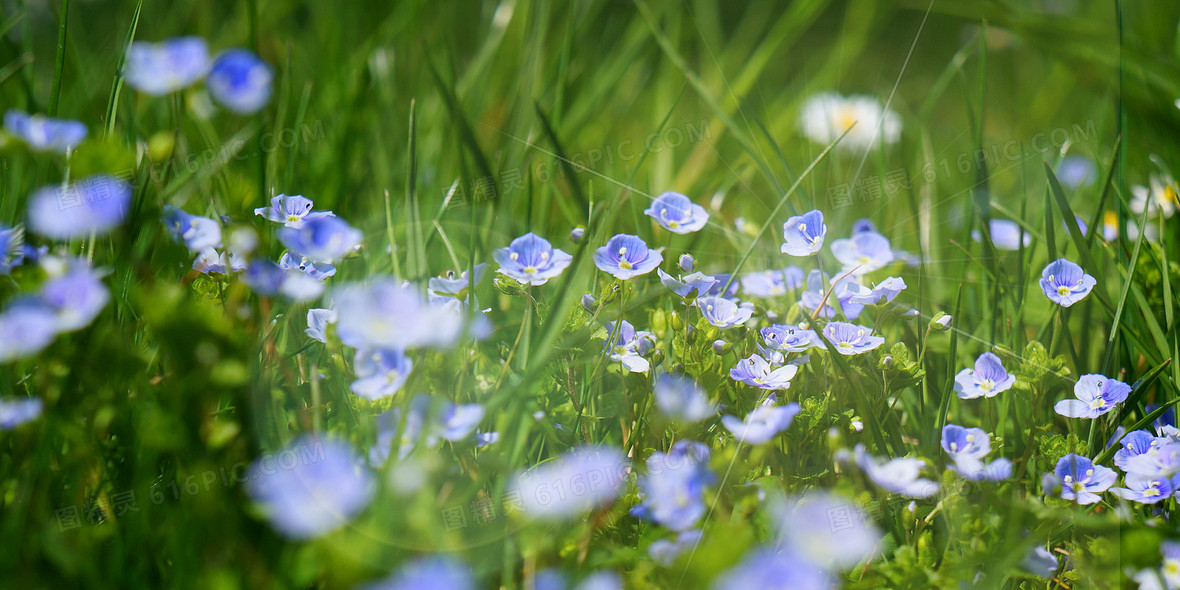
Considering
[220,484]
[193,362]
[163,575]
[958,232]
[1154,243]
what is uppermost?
[1154,243]

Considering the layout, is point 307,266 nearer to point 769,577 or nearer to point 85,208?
point 85,208

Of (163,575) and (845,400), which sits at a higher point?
(845,400)

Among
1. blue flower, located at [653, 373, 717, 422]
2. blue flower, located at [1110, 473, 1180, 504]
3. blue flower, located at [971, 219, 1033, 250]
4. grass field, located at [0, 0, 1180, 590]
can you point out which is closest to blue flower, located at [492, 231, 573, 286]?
grass field, located at [0, 0, 1180, 590]

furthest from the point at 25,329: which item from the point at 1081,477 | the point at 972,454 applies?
the point at 1081,477

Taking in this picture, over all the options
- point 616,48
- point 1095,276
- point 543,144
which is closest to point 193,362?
point 543,144

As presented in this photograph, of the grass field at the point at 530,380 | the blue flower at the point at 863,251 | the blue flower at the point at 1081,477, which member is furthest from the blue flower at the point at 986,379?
the blue flower at the point at 863,251

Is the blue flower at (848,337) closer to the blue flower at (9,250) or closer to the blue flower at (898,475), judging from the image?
the blue flower at (898,475)

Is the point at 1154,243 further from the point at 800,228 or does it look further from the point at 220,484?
the point at 220,484
